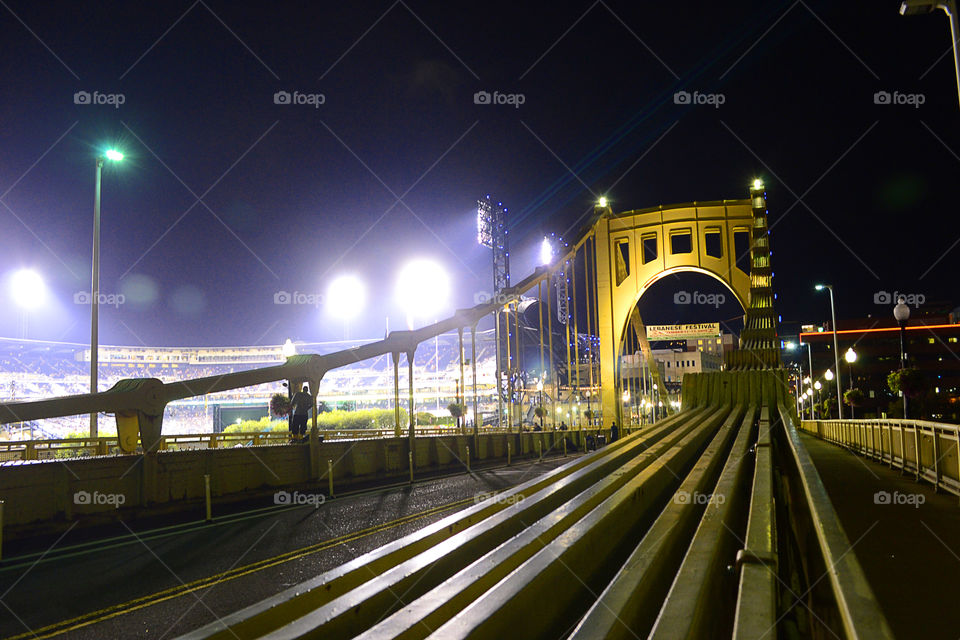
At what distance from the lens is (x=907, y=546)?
17.3ft

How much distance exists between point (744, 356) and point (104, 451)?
20.2 m

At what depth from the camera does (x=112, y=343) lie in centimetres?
12544

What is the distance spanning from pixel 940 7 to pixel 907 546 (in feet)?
20.0

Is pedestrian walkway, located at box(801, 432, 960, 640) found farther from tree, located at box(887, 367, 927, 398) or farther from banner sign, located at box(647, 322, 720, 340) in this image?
banner sign, located at box(647, 322, 720, 340)

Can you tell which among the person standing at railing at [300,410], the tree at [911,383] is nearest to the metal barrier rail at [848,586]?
the tree at [911,383]

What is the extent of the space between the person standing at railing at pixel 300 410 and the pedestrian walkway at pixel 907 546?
12101mm

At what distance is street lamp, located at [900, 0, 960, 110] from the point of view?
24.1 feet

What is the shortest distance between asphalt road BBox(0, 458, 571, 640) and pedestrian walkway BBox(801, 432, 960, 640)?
17.4 ft

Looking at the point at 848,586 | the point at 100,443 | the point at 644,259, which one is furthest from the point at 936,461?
the point at 644,259

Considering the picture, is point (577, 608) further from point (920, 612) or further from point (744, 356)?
point (744, 356)

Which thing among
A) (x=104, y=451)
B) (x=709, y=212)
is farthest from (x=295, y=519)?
(x=709, y=212)

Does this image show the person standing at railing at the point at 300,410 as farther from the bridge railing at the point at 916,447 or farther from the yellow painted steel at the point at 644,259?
the yellow painted steel at the point at 644,259

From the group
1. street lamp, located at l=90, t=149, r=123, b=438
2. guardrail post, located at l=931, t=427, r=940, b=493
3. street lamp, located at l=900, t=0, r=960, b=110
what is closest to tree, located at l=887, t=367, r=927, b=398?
guardrail post, located at l=931, t=427, r=940, b=493

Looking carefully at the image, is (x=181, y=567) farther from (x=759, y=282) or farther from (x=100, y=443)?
(x=759, y=282)
